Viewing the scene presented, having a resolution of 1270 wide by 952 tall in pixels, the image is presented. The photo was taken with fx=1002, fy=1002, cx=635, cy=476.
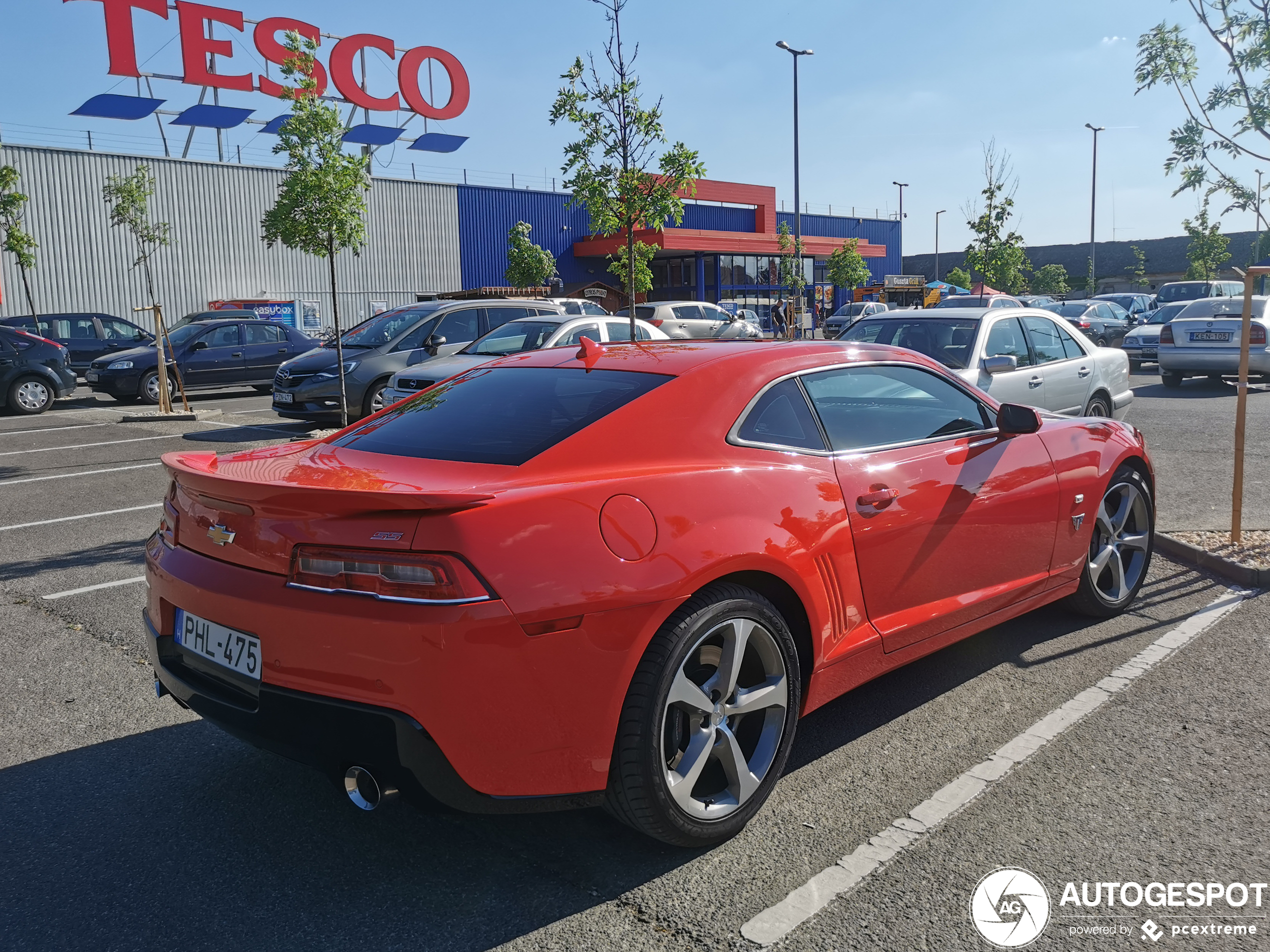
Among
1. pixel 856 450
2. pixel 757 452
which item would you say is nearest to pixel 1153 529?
pixel 856 450

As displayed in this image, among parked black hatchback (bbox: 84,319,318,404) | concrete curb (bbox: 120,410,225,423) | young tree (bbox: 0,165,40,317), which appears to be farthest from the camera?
young tree (bbox: 0,165,40,317)

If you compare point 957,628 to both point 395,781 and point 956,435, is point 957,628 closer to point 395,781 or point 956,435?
point 956,435

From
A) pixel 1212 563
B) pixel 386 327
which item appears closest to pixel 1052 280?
pixel 386 327

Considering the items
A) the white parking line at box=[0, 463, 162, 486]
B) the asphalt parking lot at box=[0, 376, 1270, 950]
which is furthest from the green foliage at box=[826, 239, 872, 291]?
the asphalt parking lot at box=[0, 376, 1270, 950]

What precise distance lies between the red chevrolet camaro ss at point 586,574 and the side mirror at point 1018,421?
0.20 metres

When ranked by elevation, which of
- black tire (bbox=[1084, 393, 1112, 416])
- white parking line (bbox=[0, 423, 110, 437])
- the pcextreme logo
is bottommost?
the pcextreme logo

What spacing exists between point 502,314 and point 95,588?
9.52 metres

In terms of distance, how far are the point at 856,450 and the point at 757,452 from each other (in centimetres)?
50

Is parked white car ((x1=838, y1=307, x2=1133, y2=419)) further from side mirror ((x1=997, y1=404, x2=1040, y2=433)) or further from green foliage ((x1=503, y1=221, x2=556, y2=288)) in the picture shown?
green foliage ((x1=503, y1=221, x2=556, y2=288))

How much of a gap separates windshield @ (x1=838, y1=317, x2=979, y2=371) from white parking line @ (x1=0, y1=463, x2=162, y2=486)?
268 inches

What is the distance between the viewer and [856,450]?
3.49 m

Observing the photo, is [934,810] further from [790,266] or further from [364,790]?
[790,266]

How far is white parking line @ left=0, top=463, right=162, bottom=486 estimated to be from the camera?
9.60 metres

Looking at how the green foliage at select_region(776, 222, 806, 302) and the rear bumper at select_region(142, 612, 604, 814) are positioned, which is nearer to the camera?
the rear bumper at select_region(142, 612, 604, 814)
